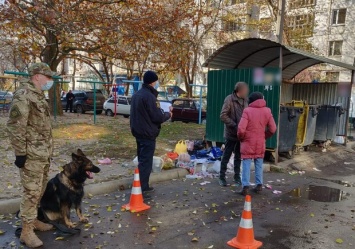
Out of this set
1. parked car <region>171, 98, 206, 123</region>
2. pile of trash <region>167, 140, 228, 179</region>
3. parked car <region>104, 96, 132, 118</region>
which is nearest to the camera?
pile of trash <region>167, 140, 228, 179</region>

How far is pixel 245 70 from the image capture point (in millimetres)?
8719

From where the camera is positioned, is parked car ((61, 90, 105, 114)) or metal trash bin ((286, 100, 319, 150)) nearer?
metal trash bin ((286, 100, 319, 150))

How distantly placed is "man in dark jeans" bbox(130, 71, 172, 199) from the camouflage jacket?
175 cm

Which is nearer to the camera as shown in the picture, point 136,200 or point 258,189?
point 136,200

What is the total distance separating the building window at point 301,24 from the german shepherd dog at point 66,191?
2351 cm

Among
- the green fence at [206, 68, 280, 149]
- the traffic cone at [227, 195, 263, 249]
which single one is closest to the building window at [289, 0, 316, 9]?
the green fence at [206, 68, 280, 149]

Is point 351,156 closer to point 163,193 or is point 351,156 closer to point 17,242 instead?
point 163,193

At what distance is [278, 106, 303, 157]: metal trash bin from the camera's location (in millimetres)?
8445

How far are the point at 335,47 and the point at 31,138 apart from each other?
3816cm

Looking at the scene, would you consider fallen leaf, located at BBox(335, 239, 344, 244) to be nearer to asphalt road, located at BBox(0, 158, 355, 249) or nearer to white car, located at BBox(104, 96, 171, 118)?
A: asphalt road, located at BBox(0, 158, 355, 249)

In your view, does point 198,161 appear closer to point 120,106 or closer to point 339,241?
point 339,241

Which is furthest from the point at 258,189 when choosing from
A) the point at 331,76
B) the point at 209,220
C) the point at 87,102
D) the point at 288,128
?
the point at 331,76

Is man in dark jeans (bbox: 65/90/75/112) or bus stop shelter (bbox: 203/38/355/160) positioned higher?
bus stop shelter (bbox: 203/38/355/160)

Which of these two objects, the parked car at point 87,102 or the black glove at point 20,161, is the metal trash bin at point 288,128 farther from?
the parked car at point 87,102
